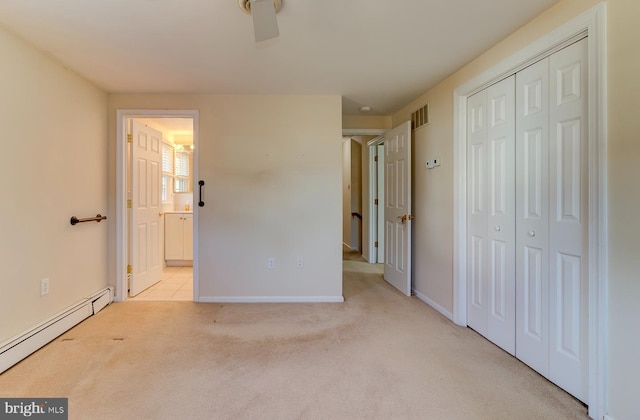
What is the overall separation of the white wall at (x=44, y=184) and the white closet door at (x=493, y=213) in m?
3.42

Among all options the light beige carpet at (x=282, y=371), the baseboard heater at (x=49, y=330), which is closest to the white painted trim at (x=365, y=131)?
the light beige carpet at (x=282, y=371)

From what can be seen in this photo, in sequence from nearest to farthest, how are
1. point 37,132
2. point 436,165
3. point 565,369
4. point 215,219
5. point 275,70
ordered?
point 565,369 → point 37,132 → point 275,70 → point 436,165 → point 215,219

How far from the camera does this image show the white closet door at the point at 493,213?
1.98 metres

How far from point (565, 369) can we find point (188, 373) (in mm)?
2261

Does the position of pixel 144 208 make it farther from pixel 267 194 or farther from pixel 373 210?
pixel 373 210

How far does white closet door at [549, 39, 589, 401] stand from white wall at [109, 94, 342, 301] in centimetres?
183

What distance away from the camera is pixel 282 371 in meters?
1.79

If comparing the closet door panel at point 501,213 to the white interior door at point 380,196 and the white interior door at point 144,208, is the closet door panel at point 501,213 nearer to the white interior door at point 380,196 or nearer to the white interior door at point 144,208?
the white interior door at point 380,196

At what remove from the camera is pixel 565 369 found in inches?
62.7

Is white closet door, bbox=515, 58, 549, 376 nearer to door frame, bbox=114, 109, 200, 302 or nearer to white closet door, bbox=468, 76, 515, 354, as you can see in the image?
white closet door, bbox=468, 76, 515, 354

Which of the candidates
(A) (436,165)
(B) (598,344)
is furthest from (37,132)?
(B) (598,344)

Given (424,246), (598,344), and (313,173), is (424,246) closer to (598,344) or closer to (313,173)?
(313,173)

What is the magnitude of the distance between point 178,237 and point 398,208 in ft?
11.5

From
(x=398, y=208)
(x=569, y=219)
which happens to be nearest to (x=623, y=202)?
(x=569, y=219)
